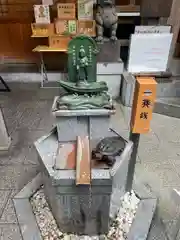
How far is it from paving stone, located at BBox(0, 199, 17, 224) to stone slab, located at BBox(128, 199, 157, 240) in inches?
40.9

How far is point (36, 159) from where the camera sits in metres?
2.80

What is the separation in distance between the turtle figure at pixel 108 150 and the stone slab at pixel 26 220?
0.81 meters

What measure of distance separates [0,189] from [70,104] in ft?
4.13

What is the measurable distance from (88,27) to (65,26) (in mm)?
405

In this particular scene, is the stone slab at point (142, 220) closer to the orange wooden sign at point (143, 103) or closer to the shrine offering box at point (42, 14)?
the orange wooden sign at point (143, 103)

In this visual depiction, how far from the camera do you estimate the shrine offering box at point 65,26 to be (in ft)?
13.3

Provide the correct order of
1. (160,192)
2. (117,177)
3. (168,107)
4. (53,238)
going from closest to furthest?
(117,177) < (53,238) < (160,192) < (168,107)

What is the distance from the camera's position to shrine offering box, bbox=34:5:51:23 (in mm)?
3969

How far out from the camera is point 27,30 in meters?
4.69

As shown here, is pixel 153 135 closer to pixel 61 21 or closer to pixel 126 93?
pixel 126 93

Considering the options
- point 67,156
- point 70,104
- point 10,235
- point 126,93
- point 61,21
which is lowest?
point 10,235

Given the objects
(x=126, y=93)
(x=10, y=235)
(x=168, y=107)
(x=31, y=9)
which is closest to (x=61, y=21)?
(x=31, y=9)

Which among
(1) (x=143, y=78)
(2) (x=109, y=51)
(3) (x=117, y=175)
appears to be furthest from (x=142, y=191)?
(2) (x=109, y=51)

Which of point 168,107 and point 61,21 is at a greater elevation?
point 61,21
